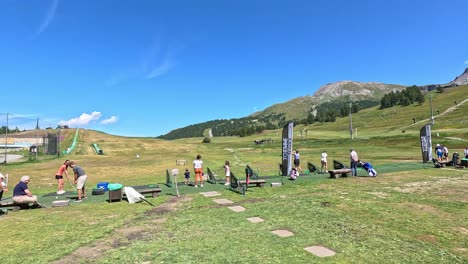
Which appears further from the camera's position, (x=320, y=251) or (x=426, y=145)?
(x=426, y=145)

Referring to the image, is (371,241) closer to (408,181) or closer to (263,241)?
(263,241)

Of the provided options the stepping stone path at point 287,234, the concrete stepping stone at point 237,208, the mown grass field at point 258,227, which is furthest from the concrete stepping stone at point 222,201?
the concrete stepping stone at point 237,208

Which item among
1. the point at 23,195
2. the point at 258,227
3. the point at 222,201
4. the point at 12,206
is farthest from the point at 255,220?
the point at 12,206

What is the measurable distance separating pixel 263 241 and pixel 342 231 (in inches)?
111

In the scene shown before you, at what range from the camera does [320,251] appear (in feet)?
28.2

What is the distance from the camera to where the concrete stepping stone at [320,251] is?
836cm

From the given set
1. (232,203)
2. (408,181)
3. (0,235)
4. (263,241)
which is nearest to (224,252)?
(263,241)

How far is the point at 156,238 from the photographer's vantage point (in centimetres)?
1018

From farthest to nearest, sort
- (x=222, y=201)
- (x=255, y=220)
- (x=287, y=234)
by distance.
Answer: (x=222, y=201), (x=255, y=220), (x=287, y=234)

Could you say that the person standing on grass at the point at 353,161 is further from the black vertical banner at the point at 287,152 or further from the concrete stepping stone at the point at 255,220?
the concrete stepping stone at the point at 255,220

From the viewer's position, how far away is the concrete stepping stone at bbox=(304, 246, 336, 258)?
8359mm

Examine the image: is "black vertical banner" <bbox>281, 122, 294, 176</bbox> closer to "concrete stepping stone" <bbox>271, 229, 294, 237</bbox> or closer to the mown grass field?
the mown grass field

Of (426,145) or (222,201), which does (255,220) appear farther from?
(426,145)

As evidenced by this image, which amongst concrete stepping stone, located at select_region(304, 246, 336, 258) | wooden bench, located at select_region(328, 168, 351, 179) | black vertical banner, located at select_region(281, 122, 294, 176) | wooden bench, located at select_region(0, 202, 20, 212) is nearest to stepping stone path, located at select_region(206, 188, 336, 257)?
concrete stepping stone, located at select_region(304, 246, 336, 258)
